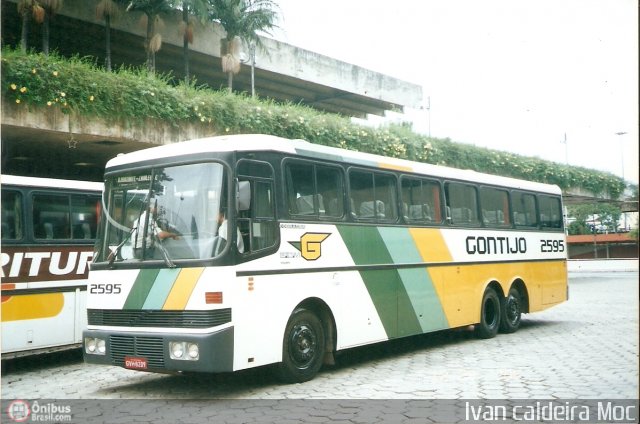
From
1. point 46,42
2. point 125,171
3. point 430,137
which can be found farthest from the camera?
point 430,137

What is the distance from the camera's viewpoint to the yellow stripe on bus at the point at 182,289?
747 centimetres

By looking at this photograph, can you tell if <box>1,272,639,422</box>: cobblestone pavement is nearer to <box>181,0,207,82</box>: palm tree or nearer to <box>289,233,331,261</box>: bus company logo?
<box>289,233,331,261</box>: bus company logo

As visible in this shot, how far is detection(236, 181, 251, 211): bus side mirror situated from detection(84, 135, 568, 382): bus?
0.01 m

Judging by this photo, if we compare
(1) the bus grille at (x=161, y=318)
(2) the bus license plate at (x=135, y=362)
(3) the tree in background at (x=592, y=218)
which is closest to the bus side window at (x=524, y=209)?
(1) the bus grille at (x=161, y=318)

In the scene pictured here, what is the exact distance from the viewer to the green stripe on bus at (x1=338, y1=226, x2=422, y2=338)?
9.72 metres

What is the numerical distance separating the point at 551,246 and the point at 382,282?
6.67 m

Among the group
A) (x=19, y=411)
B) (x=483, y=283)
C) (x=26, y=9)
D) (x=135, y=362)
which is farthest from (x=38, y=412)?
(x=26, y=9)

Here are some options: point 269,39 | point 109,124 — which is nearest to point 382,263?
point 109,124

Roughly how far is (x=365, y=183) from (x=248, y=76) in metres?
17.9

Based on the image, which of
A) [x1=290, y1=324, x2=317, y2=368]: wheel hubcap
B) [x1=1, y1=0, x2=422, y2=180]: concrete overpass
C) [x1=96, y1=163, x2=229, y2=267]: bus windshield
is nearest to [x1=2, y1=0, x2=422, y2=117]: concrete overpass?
[x1=1, y1=0, x2=422, y2=180]: concrete overpass

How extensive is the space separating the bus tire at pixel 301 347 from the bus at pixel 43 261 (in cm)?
419

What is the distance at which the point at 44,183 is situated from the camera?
10.6 metres

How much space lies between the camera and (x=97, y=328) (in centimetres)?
817

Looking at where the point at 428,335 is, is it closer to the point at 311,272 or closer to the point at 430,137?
the point at 311,272
